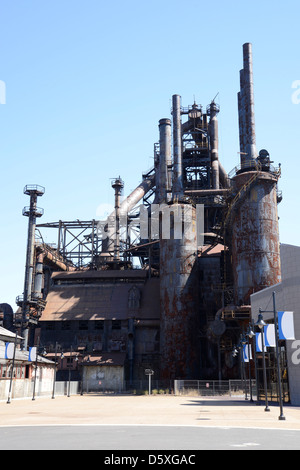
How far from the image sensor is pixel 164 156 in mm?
69438

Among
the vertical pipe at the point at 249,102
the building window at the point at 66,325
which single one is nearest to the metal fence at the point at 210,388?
the building window at the point at 66,325

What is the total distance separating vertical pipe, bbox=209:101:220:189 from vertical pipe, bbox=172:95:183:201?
5602 mm

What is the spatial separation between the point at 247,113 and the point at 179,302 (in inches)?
892

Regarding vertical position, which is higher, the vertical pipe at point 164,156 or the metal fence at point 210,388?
the vertical pipe at point 164,156

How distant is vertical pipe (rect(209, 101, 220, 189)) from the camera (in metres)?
65.8

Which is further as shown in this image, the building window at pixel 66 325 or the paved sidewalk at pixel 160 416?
the building window at pixel 66 325

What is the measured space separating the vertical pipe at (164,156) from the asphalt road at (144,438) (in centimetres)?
5314

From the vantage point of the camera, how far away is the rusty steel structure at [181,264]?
156ft

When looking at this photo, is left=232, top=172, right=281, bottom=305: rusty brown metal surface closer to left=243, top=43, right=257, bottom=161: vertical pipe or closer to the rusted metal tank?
left=243, top=43, right=257, bottom=161: vertical pipe

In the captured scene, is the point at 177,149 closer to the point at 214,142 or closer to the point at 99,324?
the point at 214,142

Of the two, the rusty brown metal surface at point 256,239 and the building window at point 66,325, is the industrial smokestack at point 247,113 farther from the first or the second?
the building window at point 66,325

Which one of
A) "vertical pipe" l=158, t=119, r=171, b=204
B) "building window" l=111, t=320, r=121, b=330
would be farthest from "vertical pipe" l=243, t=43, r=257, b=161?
"building window" l=111, t=320, r=121, b=330
